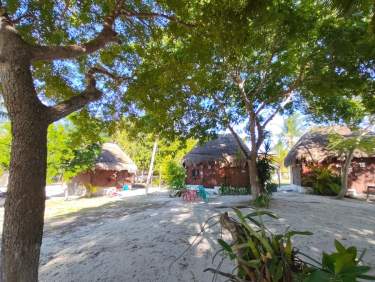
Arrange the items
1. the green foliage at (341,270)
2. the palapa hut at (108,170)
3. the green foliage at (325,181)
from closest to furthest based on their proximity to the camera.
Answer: the green foliage at (341,270)
the green foliage at (325,181)
the palapa hut at (108,170)

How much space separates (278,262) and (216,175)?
21.3 metres

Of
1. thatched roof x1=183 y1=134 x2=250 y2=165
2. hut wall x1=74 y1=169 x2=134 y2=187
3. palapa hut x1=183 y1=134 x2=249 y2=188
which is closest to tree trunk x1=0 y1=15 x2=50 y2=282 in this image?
palapa hut x1=183 y1=134 x2=249 y2=188

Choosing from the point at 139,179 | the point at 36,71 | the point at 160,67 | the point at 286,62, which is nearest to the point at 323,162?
the point at 286,62

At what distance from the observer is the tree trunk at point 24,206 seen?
2957 millimetres

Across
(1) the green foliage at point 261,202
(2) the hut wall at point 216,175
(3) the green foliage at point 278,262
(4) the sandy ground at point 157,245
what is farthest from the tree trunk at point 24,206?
(2) the hut wall at point 216,175

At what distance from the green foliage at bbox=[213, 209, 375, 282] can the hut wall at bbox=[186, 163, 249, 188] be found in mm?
19601

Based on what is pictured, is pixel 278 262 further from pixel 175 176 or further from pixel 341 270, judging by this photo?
pixel 175 176

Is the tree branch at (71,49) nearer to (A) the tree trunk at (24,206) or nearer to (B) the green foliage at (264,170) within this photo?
(A) the tree trunk at (24,206)

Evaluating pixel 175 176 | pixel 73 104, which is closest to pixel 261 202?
pixel 73 104

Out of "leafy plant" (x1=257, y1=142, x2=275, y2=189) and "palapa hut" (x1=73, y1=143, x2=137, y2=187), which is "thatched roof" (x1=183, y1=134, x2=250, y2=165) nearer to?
"leafy plant" (x1=257, y1=142, x2=275, y2=189)

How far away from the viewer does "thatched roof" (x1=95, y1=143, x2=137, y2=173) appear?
2469 cm

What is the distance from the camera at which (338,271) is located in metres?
1.31

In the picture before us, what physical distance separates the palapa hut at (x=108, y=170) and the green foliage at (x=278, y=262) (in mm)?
23353

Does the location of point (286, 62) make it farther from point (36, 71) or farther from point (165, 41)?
point (36, 71)
